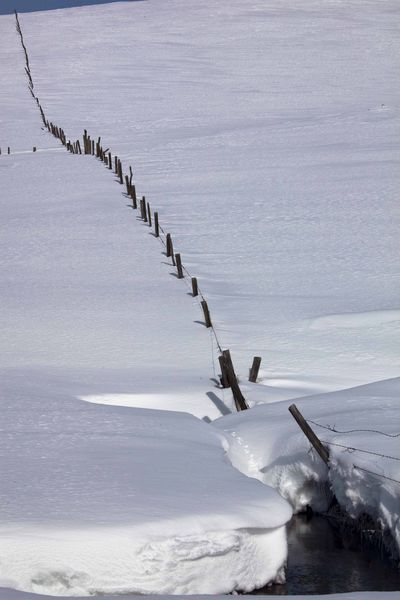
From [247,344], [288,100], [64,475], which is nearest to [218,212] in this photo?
[247,344]

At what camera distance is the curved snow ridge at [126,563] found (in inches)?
175

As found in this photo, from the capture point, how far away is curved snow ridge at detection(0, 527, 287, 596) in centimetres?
444

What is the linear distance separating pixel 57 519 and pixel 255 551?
101 centimetres

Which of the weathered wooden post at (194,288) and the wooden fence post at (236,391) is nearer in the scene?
the wooden fence post at (236,391)

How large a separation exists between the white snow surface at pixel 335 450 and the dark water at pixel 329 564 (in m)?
0.15

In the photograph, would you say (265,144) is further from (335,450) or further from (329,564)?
(329,564)

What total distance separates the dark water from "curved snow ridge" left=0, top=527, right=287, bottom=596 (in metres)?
0.29

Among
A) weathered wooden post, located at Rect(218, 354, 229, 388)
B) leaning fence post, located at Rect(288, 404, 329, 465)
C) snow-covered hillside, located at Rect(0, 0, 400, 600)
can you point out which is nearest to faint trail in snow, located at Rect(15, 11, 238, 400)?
snow-covered hillside, located at Rect(0, 0, 400, 600)

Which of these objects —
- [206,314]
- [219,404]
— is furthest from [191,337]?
[219,404]

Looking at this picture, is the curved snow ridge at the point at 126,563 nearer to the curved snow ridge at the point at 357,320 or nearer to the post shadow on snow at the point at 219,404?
the post shadow on snow at the point at 219,404

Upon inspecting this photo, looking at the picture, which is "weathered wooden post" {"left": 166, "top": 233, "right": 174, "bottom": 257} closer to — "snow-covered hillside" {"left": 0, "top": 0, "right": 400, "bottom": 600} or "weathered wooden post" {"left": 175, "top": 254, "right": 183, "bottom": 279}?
"snow-covered hillside" {"left": 0, "top": 0, "right": 400, "bottom": 600}

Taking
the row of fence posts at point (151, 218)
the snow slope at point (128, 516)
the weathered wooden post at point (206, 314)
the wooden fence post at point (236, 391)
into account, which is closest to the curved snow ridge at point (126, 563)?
the snow slope at point (128, 516)

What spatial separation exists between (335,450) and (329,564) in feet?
2.40

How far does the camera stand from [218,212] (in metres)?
14.9
